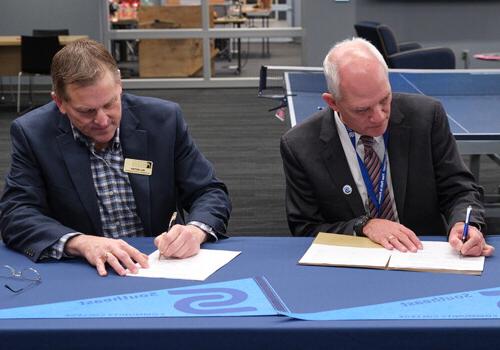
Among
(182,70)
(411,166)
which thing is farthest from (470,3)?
(411,166)

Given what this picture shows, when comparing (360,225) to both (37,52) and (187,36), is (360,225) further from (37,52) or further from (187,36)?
(187,36)

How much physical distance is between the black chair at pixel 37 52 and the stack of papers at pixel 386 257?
8552mm

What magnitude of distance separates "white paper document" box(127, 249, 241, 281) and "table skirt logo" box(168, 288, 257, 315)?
0.34ft

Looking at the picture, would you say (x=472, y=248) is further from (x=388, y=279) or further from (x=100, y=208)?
(x=100, y=208)

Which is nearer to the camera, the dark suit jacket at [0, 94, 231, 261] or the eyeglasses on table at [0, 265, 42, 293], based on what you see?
the eyeglasses on table at [0, 265, 42, 293]

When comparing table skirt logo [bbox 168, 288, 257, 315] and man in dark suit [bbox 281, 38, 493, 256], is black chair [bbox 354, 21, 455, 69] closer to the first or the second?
A: man in dark suit [bbox 281, 38, 493, 256]

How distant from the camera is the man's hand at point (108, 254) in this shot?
2.06m

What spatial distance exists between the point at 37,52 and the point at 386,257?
8884 millimetres

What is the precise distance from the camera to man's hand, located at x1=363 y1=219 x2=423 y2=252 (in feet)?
7.17

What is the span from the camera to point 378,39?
9219 millimetres

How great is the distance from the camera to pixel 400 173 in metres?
2.62

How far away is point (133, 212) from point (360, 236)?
0.73 metres

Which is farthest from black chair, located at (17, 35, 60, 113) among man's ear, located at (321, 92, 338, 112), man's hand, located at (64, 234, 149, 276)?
A: man's hand, located at (64, 234, 149, 276)

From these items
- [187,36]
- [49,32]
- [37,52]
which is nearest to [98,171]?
[37,52]
